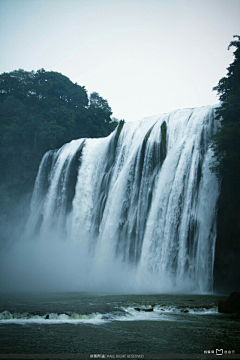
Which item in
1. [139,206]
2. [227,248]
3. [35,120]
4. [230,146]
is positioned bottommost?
[227,248]

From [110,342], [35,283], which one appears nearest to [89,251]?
[35,283]

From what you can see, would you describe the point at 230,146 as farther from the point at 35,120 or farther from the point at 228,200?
the point at 35,120

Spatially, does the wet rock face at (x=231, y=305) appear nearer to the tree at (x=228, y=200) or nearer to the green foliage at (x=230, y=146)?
the tree at (x=228, y=200)

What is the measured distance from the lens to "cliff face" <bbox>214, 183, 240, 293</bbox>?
52.7 feet

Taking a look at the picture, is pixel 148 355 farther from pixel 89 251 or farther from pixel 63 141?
pixel 63 141

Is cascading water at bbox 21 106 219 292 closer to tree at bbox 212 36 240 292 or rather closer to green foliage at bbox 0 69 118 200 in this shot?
tree at bbox 212 36 240 292

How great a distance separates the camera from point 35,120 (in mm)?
40344

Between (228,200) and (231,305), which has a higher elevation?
(228,200)

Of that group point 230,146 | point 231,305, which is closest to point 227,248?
point 230,146

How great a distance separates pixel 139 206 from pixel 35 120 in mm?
22793

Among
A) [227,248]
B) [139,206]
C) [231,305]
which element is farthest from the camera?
[139,206]

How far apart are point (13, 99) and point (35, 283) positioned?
2633 cm

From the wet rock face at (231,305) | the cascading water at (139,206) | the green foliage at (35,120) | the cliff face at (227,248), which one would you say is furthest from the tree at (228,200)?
the green foliage at (35,120)

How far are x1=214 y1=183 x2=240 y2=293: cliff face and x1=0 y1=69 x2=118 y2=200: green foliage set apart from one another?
24.4 m
